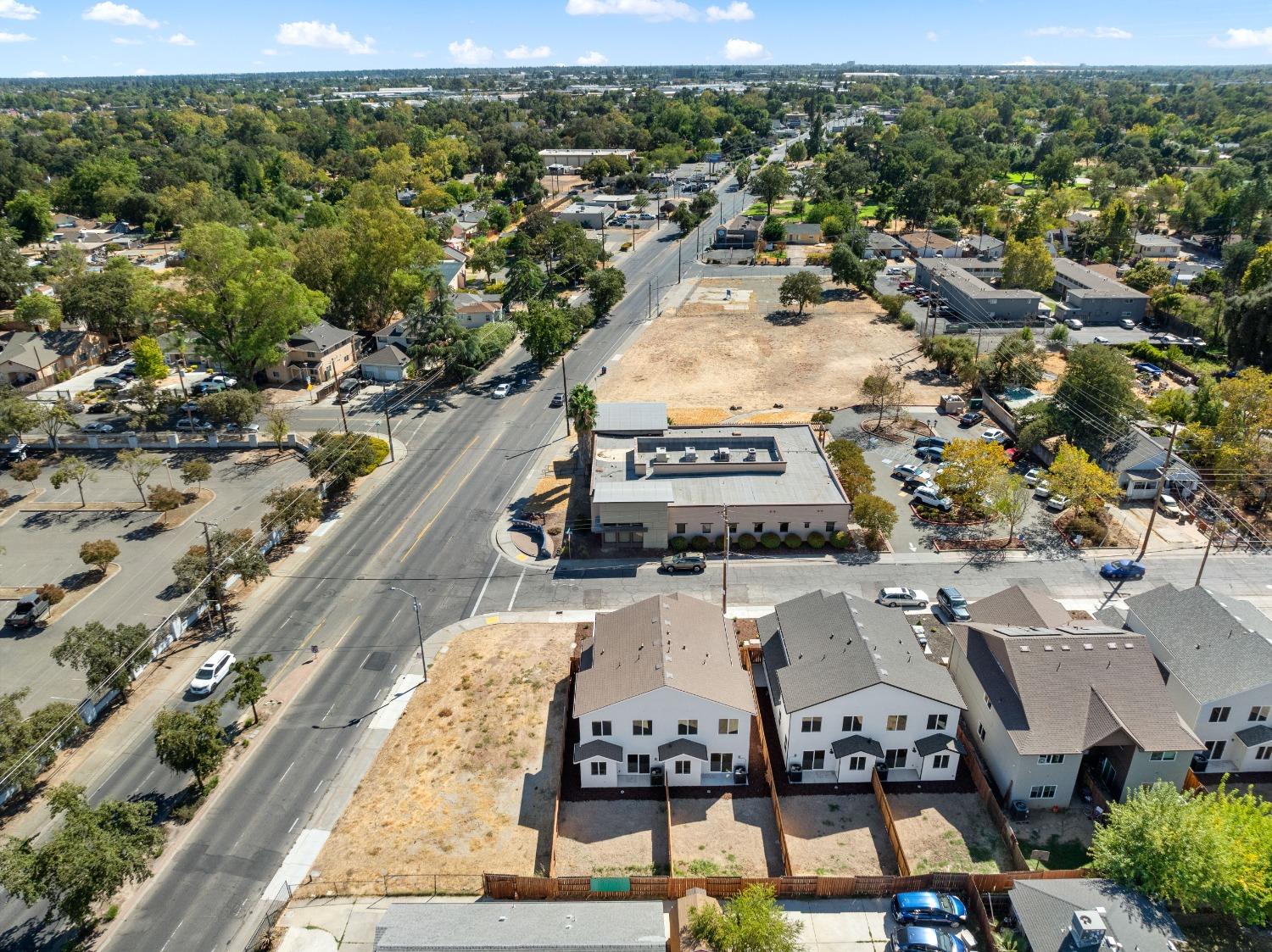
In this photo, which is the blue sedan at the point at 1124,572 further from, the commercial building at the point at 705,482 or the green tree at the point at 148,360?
the green tree at the point at 148,360

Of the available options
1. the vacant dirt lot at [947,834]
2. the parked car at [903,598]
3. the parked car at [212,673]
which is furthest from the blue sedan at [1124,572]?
the parked car at [212,673]

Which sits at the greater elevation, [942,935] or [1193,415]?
[1193,415]

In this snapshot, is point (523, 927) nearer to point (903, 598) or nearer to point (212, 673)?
point (212, 673)

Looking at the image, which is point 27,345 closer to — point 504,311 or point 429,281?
point 429,281

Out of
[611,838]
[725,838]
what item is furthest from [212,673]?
[725,838]

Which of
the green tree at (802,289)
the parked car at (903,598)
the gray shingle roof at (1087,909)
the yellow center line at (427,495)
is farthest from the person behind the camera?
the green tree at (802,289)

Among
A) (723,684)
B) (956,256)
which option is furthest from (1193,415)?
(956,256)
